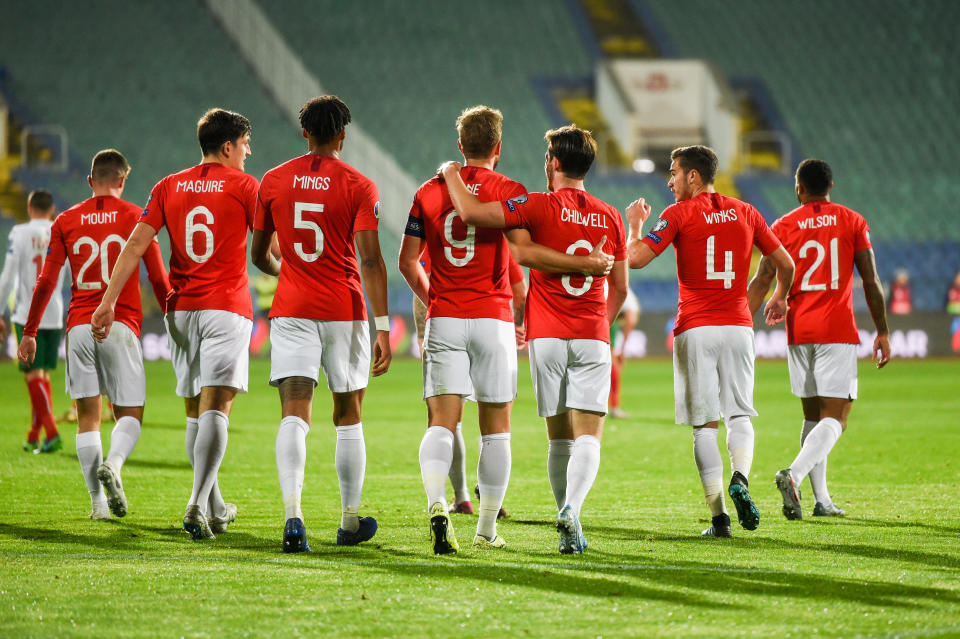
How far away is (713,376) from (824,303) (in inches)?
45.1

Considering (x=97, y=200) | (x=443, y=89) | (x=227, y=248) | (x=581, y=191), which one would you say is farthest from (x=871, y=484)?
(x=443, y=89)

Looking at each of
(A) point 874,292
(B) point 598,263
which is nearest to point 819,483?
(A) point 874,292

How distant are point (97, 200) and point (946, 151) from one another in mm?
28498

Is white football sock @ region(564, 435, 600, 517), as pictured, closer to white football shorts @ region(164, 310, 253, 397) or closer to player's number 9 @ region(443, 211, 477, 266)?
player's number 9 @ region(443, 211, 477, 266)

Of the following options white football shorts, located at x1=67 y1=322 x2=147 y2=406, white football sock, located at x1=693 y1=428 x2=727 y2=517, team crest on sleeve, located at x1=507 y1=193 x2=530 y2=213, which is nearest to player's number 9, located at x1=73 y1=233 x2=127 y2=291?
white football shorts, located at x1=67 y1=322 x2=147 y2=406

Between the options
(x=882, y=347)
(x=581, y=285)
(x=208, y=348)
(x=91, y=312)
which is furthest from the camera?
(x=882, y=347)

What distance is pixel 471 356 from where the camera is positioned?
5445 mm

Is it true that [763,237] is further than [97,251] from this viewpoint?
No

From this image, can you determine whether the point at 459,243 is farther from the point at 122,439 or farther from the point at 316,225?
the point at 122,439

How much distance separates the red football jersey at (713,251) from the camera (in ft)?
20.4

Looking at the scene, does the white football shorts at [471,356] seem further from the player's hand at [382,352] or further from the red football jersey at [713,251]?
the red football jersey at [713,251]

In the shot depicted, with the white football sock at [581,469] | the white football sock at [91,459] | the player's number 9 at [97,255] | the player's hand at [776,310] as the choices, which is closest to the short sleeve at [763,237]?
the player's hand at [776,310]

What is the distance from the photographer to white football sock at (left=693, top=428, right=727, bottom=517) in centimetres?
594

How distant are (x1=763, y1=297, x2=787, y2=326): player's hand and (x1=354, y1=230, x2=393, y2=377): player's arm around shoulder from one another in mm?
2332
